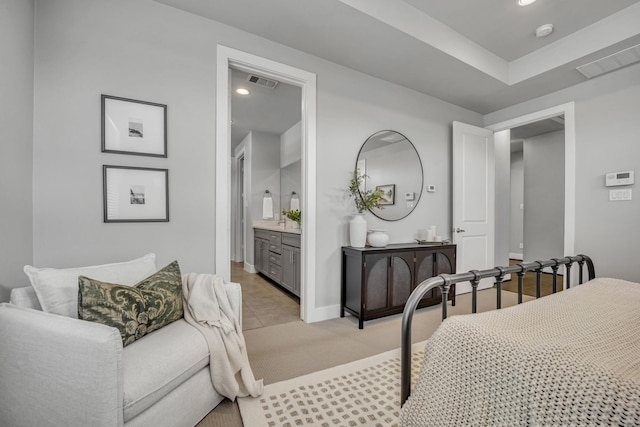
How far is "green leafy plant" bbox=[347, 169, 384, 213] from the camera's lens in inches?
119

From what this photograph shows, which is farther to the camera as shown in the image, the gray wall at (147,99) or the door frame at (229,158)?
the door frame at (229,158)

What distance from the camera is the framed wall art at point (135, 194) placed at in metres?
1.93

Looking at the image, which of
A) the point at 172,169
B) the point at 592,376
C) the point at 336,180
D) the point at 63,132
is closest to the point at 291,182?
the point at 336,180

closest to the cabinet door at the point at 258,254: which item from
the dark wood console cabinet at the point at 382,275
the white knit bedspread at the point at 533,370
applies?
the dark wood console cabinet at the point at 382,275

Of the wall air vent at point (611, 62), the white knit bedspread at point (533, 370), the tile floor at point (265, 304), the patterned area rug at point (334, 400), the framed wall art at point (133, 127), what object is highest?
the wall air vent at point (611, 62)

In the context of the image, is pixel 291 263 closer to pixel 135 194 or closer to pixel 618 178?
pixel 135 194

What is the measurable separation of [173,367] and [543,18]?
3.82 metres

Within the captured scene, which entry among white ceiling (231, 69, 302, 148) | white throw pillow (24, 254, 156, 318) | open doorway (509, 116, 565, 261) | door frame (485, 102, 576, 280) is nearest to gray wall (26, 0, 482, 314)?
white throw pillow (24, 254, 156, 318)

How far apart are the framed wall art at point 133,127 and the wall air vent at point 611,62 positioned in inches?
157

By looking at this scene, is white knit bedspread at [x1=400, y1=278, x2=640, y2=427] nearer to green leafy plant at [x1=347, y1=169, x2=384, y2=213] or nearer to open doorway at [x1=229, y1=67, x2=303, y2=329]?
green leafy plant at [x1=347, y1=169, x2=384, y2=213]

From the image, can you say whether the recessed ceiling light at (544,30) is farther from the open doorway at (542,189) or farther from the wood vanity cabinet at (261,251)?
the wood vanity cabinet at (261,251)

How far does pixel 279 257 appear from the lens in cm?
405

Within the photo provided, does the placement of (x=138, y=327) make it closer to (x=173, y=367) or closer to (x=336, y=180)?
(x=173, y=367)

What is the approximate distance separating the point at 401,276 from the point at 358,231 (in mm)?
655
